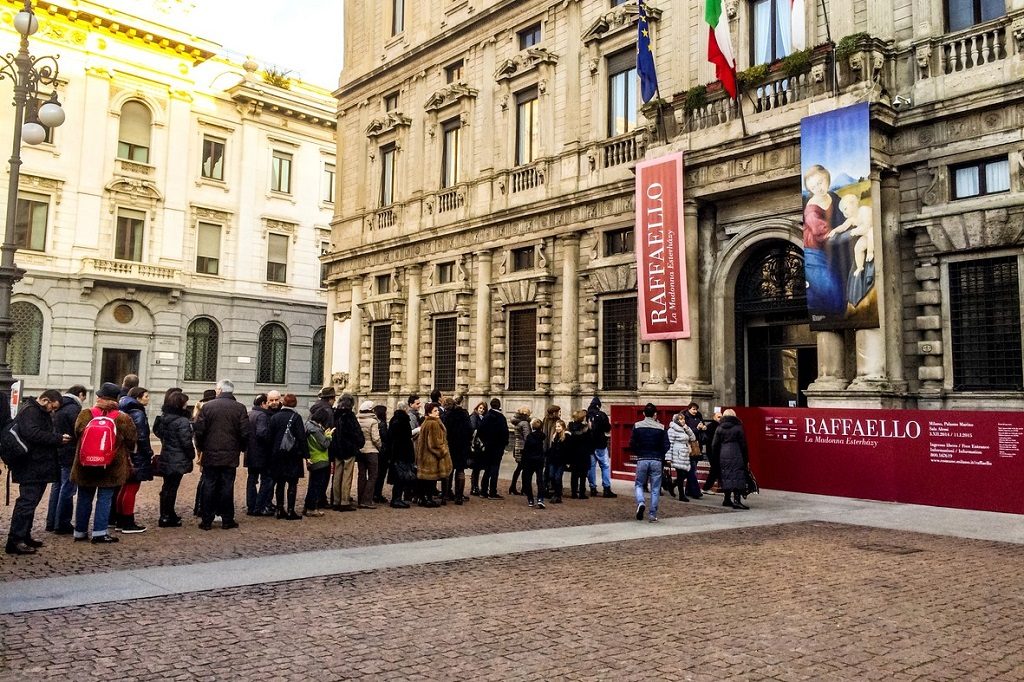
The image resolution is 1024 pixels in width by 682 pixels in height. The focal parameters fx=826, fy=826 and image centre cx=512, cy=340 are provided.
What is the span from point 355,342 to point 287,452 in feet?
62.4

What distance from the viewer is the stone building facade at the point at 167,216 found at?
32469mm

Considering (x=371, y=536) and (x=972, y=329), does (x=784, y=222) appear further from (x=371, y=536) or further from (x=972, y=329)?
(x=371, y=536)

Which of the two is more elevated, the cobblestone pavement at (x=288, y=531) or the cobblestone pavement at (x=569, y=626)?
the cobblestone pavement at (x=569, y=626)

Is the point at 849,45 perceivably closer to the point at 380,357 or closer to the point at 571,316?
the point at 571,316

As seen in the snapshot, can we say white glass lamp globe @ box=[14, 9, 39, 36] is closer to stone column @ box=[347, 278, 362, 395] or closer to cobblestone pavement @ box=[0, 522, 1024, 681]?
cobblestone pavement @ box=[0, 522, 1024, 681]

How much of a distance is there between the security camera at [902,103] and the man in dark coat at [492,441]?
32.6ft

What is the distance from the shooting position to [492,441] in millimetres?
15164

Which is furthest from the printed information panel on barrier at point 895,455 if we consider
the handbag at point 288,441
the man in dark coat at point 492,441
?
the handbag at point 288,441

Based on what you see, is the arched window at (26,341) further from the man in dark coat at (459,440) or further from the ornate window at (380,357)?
the man in dark coat at (459,440)

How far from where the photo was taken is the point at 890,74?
1673 cm

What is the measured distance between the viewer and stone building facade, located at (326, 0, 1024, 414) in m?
15.7

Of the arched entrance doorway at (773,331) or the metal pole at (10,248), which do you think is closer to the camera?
the metal pole at (10,248)

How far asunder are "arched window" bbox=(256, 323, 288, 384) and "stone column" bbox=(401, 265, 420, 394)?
12814 millimetres

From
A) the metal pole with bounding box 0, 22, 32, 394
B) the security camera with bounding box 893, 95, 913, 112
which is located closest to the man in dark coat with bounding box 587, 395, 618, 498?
the security camera with bounding box 893, 95, 913, 112
